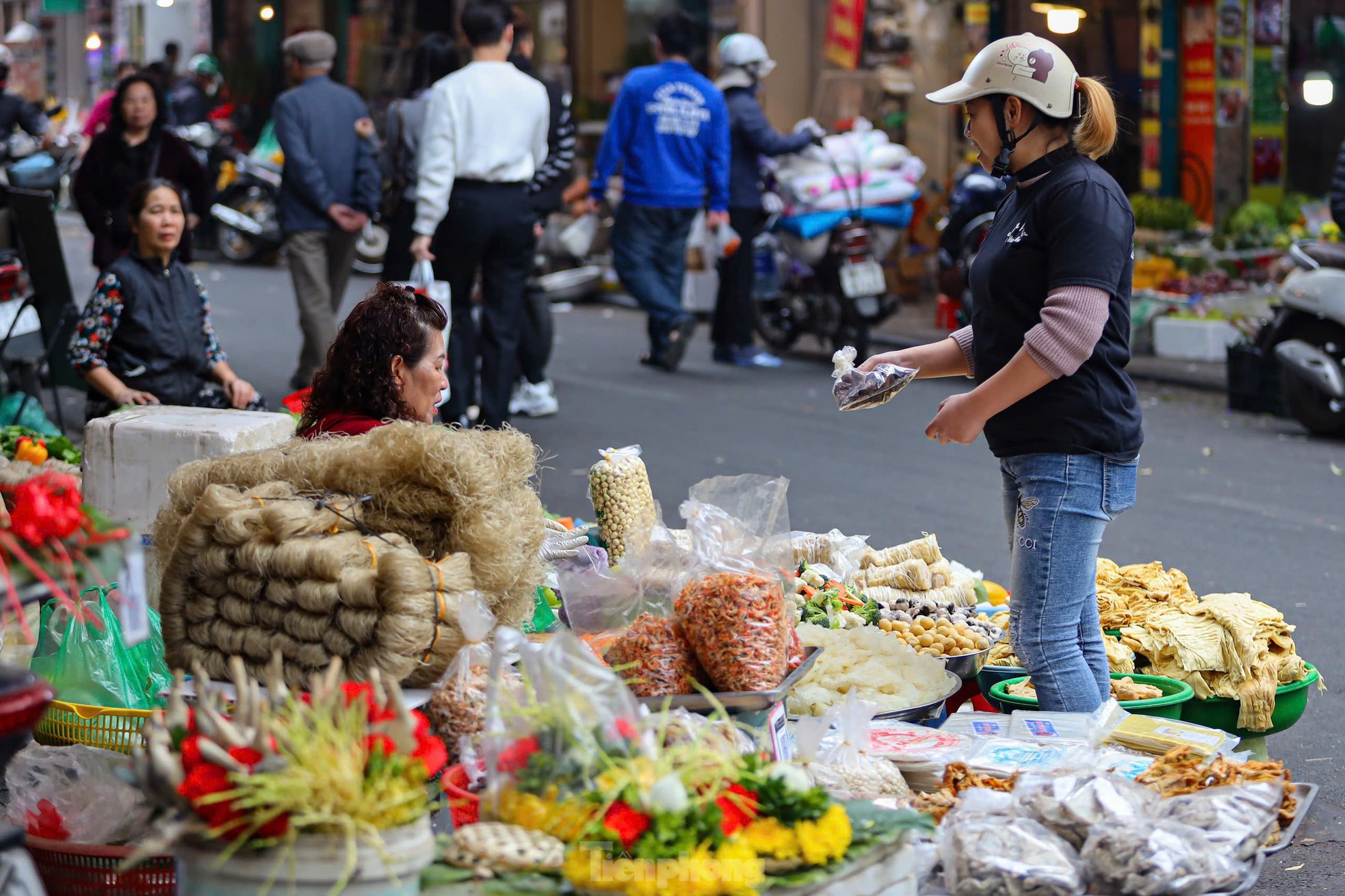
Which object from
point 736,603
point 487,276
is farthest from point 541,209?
Answer: point 736,603

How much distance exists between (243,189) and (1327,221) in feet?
37.6

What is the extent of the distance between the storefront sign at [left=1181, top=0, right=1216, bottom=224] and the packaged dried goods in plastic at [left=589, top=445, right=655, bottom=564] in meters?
10.9

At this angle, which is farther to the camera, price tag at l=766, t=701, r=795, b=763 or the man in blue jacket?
the man in blue jacket

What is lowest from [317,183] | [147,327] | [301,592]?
[301,592]

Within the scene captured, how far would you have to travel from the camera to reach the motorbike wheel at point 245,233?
1717cm

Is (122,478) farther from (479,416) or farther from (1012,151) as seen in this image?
(479,416)

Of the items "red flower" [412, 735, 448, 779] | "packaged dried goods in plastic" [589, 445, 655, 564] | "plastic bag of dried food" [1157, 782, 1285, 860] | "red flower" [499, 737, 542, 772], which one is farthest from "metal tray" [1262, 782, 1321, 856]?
"packaged dried goods in plastic" [589, 445, 655, 564]

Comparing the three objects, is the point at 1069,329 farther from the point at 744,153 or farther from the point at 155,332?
the point at 744,153

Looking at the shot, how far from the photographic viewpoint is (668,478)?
25.2 feet

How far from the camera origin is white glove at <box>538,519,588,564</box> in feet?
13.8

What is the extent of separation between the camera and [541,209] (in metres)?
8.55

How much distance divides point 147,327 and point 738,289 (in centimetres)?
587

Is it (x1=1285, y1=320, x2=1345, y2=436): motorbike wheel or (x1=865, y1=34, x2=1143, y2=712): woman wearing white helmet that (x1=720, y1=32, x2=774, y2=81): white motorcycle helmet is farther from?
(x1=865, y1=34, x2=1143, y2=712): woman wearing white helmet

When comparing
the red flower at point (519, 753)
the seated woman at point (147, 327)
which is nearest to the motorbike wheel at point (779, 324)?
the seated woman at point (147, 327)
